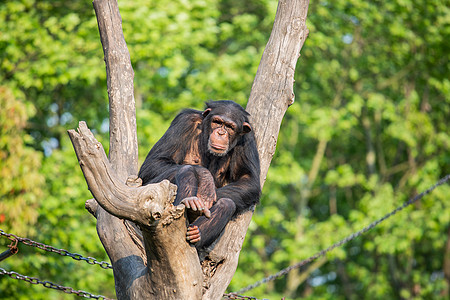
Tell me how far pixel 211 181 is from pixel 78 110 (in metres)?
9.71

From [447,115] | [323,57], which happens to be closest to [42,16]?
[323,57]

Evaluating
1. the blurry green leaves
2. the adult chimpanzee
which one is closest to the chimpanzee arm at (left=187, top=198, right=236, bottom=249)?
the adult chimpanzee

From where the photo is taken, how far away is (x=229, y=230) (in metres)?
4.25

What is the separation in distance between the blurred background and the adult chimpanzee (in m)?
4.04

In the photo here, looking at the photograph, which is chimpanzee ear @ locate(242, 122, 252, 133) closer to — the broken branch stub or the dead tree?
the dead tree

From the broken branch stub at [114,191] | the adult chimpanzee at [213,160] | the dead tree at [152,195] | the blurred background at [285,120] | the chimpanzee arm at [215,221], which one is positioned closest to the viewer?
the broken branch stub at [114,191]

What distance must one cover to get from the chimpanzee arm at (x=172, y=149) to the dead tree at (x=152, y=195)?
160 millimetres

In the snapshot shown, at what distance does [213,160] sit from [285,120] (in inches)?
397

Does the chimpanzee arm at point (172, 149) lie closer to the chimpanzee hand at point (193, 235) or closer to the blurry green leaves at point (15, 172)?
the chimpanzee hand at point (193, 235)

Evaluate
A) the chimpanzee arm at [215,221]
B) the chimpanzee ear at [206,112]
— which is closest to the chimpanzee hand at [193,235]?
the chimpanzee arm at [215,221]

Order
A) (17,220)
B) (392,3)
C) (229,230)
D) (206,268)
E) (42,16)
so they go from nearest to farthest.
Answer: (206,268) → (229,230) → (17,220) → (42,16) → (392,3)

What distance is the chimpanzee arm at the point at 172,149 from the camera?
4445 millimetres

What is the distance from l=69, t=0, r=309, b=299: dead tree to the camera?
2.92 meters

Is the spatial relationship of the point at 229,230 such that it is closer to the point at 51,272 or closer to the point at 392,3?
the point at 51,272
